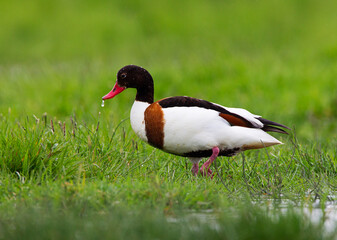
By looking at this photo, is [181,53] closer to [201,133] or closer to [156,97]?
[156,97]

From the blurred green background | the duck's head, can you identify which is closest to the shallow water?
the duck's head

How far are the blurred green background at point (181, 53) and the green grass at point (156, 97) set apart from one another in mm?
37

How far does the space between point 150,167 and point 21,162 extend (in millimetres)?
1168

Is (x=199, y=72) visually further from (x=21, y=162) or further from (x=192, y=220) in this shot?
(x=192, y=220)

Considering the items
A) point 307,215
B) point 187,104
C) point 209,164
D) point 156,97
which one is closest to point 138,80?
point 187,104

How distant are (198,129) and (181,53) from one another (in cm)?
967

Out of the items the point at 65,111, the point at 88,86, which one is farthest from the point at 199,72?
the point at 65,111

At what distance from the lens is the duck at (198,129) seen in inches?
204

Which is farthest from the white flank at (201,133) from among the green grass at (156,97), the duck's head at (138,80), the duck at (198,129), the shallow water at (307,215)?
the shallow water at (307,215)

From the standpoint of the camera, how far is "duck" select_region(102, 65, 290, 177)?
204 inches

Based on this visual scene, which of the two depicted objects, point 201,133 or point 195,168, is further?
point 195,168

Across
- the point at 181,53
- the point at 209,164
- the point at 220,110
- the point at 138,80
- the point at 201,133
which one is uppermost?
the point at 181,53

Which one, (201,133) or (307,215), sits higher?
(201,133)

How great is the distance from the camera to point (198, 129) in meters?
5.20
